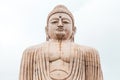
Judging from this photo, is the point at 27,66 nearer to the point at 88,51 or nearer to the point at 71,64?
the point at 71,64

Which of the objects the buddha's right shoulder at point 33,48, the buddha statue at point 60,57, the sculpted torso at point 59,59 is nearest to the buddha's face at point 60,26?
the buddha statue at point 60,57

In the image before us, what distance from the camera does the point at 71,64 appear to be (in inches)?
586

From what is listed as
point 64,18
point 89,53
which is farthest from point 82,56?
point 64,18

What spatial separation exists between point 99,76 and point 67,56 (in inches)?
42.1

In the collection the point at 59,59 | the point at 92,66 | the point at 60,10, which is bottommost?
the point at 92,66

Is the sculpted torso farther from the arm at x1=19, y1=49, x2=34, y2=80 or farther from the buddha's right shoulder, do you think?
the arm at x1=19, y1=49, x2=34, y2=80

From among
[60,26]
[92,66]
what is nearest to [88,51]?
[92,66]

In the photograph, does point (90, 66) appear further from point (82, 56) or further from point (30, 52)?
point (30, 52)

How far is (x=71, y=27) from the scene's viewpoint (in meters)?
15.5

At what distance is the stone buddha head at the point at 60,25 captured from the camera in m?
15.3

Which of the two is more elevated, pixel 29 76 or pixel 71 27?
pixel 71 27

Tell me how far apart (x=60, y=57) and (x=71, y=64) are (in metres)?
0.37

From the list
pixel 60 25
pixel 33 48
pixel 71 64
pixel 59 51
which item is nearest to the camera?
pixel 71 64

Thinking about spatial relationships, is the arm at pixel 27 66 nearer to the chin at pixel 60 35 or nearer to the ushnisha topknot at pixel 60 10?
the chin at pixel 60 35
